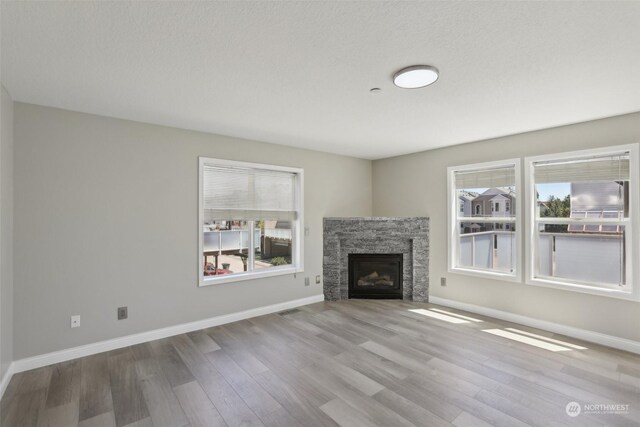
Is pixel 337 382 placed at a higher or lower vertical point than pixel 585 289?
lower

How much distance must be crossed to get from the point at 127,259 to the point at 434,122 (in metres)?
3.71

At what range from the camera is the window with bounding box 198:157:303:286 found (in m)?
3.97

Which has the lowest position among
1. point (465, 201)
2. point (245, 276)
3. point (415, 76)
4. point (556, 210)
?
point (245, 276)

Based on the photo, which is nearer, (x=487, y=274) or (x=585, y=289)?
(x=585, y=289)

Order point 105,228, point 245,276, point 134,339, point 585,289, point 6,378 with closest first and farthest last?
point 6,378 < point 105,228 < point 134,339 < point 585,289 < point 245,276

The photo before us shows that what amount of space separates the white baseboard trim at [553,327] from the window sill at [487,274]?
0.44 m

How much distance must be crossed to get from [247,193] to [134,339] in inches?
85.4

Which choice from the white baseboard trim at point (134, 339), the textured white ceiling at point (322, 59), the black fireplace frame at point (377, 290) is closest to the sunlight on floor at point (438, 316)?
the black fireplace frame at point (377, 290)

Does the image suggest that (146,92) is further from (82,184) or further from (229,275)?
(229,275)

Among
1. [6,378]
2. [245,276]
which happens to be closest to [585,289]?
[245,276]

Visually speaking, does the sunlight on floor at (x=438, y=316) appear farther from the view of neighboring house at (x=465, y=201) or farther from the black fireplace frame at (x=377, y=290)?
the view of neighboring house at (x=465, y=201)

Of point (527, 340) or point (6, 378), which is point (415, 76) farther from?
point (6, 378)

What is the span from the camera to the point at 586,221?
137 inches

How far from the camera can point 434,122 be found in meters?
3.44
